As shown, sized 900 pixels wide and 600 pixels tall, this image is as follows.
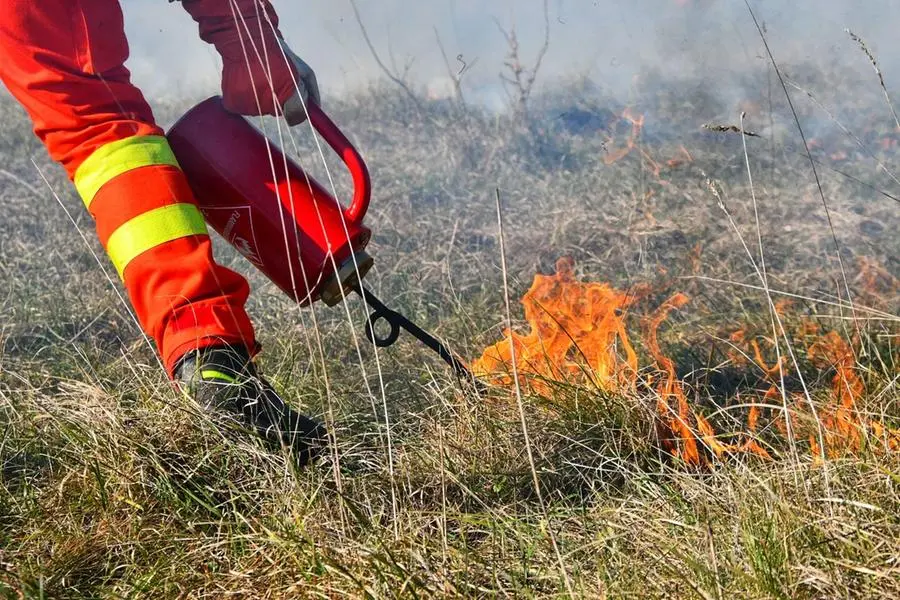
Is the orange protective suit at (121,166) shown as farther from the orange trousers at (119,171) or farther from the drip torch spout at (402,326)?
the drip torch spout at (402,326)

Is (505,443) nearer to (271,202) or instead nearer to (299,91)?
(271,202)

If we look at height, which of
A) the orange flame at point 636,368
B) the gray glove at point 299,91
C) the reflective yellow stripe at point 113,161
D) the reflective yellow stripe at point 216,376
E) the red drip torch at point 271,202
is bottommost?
the orange flame at point 636,368

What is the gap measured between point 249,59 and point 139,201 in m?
0.49

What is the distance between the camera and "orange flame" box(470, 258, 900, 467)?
1.71 m

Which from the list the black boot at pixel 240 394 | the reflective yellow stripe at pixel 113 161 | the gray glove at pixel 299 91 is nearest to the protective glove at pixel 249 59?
the gray glove at pixel 299 91

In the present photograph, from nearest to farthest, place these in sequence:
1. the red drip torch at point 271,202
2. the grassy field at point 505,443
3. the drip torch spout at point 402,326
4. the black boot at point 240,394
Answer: the grassy field at point 505,443, the black boot at point 240,394, the red drip torch at point 271,202, the drip torch spout at point 402,326

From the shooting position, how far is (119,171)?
173 centimetres

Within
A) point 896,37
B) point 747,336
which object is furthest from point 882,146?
point 747,336

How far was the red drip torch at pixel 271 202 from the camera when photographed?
6.45 ft

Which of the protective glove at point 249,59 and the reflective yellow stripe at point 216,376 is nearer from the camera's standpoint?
the reflective yellow stripe at point 216,376

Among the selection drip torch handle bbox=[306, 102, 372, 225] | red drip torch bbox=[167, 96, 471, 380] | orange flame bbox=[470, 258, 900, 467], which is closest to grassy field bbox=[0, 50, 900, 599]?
orange flame bbox=[470, 258, 900, 467]

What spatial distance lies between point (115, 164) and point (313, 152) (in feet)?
13.0

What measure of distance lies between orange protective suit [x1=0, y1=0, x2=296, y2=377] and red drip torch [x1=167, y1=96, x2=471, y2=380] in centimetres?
19

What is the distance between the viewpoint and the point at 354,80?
19.8ft
